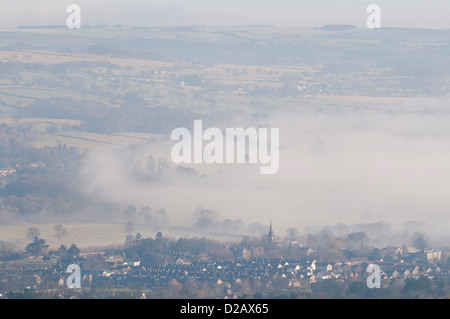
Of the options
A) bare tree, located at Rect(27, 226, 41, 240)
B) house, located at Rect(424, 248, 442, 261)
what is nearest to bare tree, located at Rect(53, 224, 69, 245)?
bare tree, located at Rect(27, 226, 41, 240)

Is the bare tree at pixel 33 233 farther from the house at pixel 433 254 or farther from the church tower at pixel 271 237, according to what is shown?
the house at pixel 433 254

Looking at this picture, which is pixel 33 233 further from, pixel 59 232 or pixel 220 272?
pixel 220 272

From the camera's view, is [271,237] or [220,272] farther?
[271,237]

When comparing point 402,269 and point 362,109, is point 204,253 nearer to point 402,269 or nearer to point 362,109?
point 402,269

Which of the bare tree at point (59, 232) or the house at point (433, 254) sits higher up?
the bare tree at point (59, 232)

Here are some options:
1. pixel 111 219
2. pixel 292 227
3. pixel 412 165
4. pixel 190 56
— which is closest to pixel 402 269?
pixel 292 227

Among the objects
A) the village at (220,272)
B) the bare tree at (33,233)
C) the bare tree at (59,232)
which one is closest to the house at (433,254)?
the village at (220,272)

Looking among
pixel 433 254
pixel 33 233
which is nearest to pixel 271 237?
pixel 433 254

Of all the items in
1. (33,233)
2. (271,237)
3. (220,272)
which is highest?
(33,233)

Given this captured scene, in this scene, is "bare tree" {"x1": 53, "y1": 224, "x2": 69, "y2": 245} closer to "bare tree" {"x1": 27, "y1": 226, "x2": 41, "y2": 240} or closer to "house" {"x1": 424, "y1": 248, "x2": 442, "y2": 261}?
"bare tree" {"x1": 27, "y1": 226, "x2": 41, "y2": 240}

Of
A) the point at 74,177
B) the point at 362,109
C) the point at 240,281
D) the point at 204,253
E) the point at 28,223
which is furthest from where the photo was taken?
the point at 362,109

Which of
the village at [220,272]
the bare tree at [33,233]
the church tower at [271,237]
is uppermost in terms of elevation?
the bare tree at [33,233]
